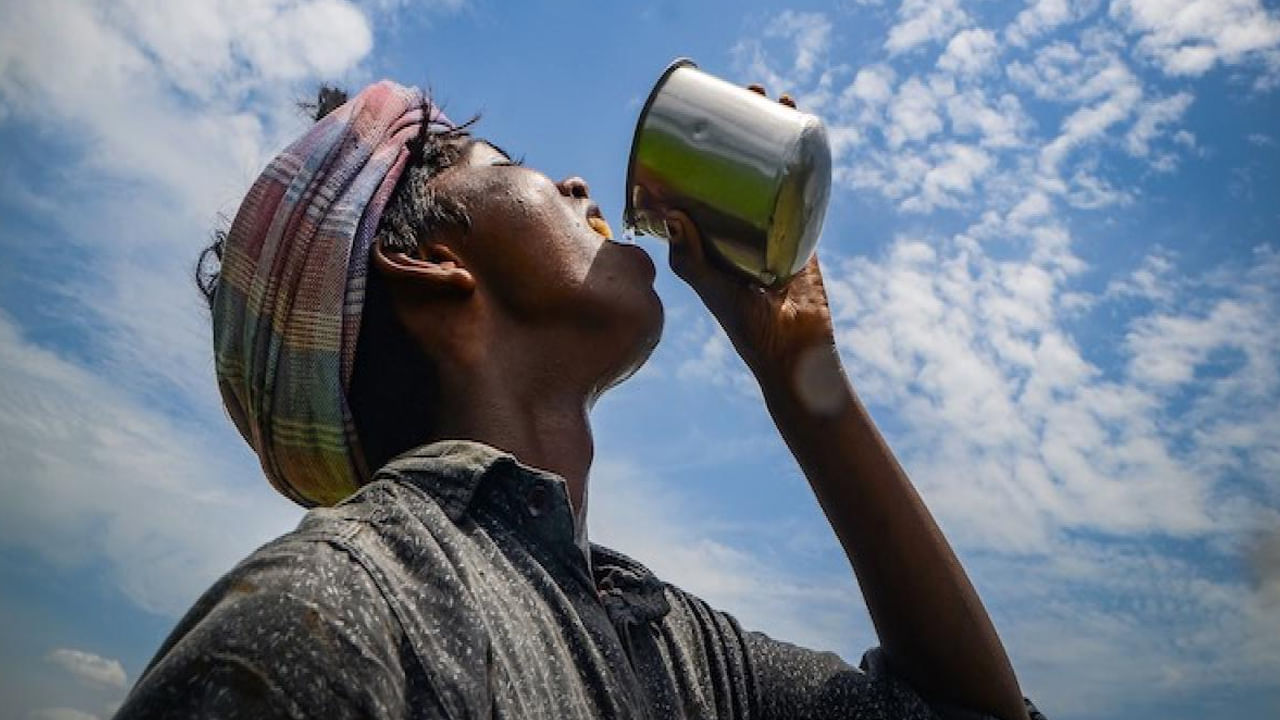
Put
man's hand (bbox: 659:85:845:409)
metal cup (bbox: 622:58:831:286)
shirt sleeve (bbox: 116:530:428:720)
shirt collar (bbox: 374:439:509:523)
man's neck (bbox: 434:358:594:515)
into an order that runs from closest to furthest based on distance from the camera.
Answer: shirt sleeve (bbox: 116:530:428:720)
shirt collar (bbox: 374:439:509:523)
man's neck (bbox: 434:358:594:515)
metal cup (bbox: 622:58:831:286)
man's hand (bbox: 659:85:845:409)

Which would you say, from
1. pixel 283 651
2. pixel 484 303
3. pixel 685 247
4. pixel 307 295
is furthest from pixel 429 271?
pixel 283 651

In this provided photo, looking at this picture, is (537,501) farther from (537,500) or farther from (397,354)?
(397,354)

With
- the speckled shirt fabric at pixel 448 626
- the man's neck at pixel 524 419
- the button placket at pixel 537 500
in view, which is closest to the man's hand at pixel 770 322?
the man's neck at pixel 524 419

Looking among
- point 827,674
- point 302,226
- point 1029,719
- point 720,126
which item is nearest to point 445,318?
point 302,226

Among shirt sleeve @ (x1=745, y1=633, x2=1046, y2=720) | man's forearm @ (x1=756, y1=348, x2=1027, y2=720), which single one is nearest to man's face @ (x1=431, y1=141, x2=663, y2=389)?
man's forearm @ (x1=756, y1=348, x2=1027, y2=720)

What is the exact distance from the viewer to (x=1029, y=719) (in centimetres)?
246

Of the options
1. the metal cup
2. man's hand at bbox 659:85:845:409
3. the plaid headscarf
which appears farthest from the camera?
man's hand at bbox 659:85:845:409

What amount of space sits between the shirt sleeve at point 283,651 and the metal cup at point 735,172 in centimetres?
126

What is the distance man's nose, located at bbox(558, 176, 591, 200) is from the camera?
104 inches

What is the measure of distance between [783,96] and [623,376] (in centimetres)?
76

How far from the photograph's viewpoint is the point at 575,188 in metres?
2.66

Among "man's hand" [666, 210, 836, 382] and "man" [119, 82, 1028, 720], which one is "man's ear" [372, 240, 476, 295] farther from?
"man's hand" [666, 210, 836, 382]

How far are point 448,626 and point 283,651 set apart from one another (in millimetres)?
241

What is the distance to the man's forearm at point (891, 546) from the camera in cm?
241
